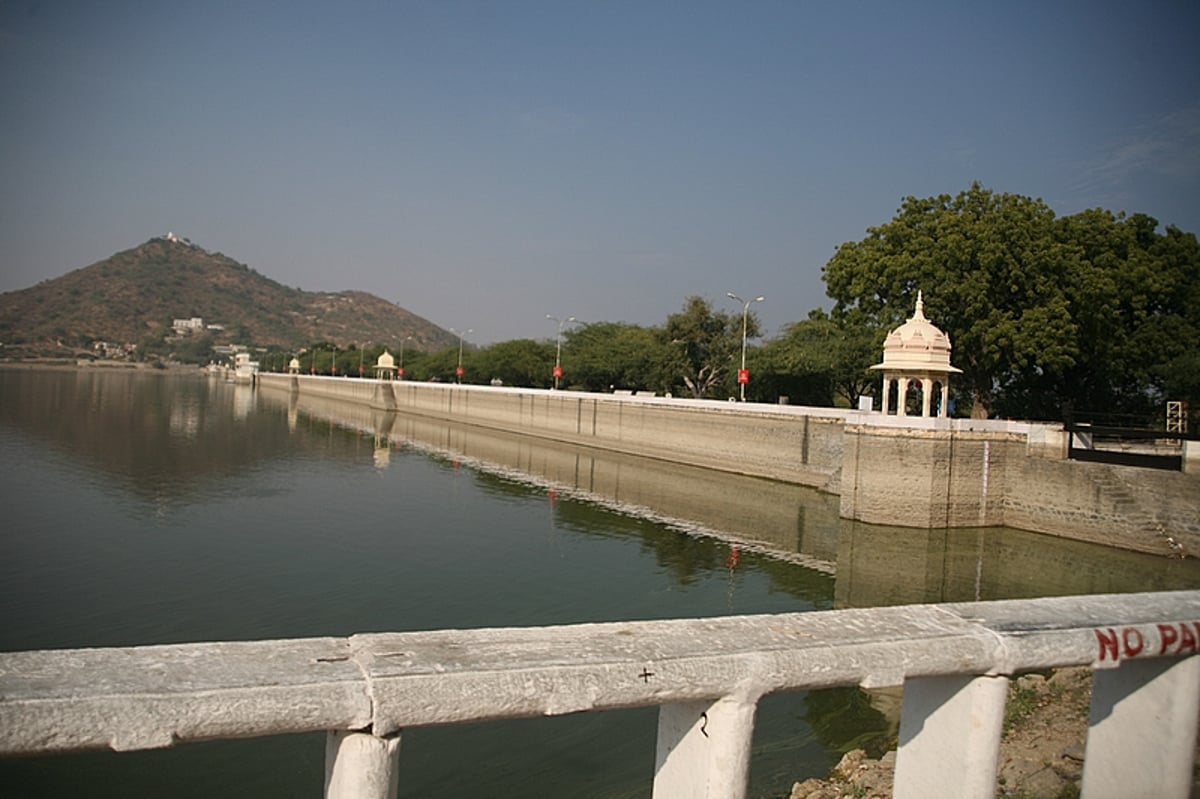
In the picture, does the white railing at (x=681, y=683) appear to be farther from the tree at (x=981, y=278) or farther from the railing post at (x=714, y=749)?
the tree at (x=981, y=278)

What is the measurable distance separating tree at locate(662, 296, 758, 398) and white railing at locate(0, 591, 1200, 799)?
5164 centimetres

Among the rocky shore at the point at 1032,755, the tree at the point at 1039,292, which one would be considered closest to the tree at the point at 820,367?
the tree at the point at 1039,292

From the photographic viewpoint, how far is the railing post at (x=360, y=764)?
2332 mm

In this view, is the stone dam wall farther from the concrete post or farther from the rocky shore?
the rocky shore

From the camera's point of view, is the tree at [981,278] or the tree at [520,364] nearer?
the tree at [981,278]

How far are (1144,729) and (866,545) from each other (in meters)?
19.5

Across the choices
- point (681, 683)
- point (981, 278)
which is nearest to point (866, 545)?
point (981, 278)

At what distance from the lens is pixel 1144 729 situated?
324cm

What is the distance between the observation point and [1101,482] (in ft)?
72.1

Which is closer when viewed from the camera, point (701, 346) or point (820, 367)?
point (820, 367)

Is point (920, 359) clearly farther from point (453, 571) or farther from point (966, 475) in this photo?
point (453, 571)

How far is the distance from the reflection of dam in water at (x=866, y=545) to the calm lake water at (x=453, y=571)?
10 cm

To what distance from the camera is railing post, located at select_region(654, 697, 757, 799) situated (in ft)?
8.69

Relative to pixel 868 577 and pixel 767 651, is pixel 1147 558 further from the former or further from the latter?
pixel 767 651
